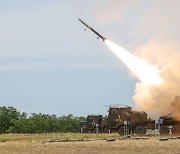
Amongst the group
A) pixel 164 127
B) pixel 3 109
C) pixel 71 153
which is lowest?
pixel 71 153

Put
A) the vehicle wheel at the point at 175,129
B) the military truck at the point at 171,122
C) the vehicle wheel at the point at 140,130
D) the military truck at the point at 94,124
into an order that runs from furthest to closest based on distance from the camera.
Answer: the military truck at the point at 94,124
the vehicle wheel at the point at 140,130
the vehicle wheel at the point at 175,129
the military truck at the point at 171,122

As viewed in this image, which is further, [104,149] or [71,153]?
[104,149]

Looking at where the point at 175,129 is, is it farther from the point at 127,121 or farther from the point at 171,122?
the point at 127,121

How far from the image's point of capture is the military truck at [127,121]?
56.7 meters

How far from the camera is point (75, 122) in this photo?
14312 centimetres

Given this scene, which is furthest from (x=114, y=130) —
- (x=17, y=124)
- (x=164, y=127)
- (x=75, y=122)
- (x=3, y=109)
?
(x=75, y=122)

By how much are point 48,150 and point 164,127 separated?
77.5 feet

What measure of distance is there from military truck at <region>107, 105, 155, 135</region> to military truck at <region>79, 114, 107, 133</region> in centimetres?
949

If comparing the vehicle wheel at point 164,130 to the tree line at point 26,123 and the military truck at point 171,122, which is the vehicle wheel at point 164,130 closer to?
the military truck at point 171,122

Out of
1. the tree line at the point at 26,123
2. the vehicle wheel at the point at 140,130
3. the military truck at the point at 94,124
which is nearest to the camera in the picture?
the vehicle wheel at the point at 140,130

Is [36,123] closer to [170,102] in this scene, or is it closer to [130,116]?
[130,116]

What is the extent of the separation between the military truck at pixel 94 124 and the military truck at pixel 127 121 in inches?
373

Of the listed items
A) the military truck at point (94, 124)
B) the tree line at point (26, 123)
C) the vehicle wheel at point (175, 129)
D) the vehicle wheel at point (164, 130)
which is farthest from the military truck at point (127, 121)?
the tree line at point (26, 123)

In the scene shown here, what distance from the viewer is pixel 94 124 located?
239 ft
